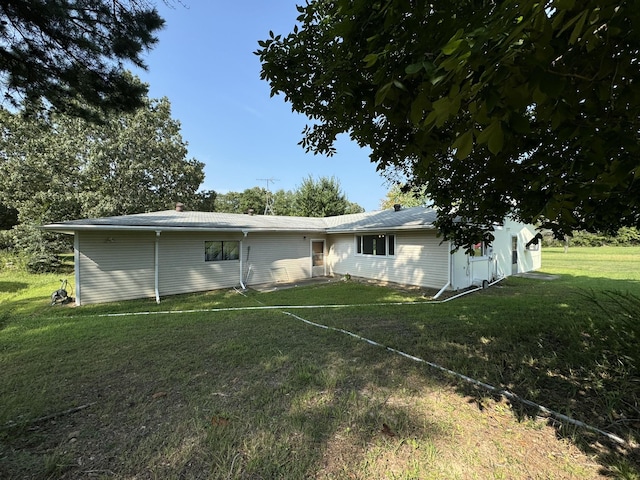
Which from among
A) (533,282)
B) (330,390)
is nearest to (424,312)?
(330,390)

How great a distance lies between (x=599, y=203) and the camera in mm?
3045

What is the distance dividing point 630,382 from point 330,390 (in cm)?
321

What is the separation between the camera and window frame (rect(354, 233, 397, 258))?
40.0 feet

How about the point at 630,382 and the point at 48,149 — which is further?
the point at 48,149

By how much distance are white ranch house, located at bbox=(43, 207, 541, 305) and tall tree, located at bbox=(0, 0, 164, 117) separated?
5730mm

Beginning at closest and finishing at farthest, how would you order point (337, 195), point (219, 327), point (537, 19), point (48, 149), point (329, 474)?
point (537, 19) < point (329, 474) < point (219, 327) < point (48, 149) < point (337, 195)

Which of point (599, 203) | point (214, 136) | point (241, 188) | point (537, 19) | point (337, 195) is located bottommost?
point (599, 203)

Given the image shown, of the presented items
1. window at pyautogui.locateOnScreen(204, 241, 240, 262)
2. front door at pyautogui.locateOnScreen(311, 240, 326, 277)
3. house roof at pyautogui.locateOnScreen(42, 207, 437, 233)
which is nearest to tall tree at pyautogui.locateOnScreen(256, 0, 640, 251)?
house roof at pyautogui.locateOnScreen(42, 207, 437, 233)

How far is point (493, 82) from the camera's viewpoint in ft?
3.41

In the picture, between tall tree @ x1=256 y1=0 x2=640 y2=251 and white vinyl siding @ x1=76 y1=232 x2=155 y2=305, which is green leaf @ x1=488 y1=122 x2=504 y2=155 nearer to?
tall tree @ x1=256 y1=0 x2=640 y2=251

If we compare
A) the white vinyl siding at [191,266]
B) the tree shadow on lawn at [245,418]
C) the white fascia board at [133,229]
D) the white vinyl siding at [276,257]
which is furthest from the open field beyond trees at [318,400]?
the white vinyl siding at [276,257]

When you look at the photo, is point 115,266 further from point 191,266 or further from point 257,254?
point 257,254

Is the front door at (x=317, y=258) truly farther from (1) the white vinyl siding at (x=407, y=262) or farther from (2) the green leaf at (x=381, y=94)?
(2) the green leaf at (x=381, y=94)

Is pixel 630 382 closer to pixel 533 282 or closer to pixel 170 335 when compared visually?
pixel 170 335
